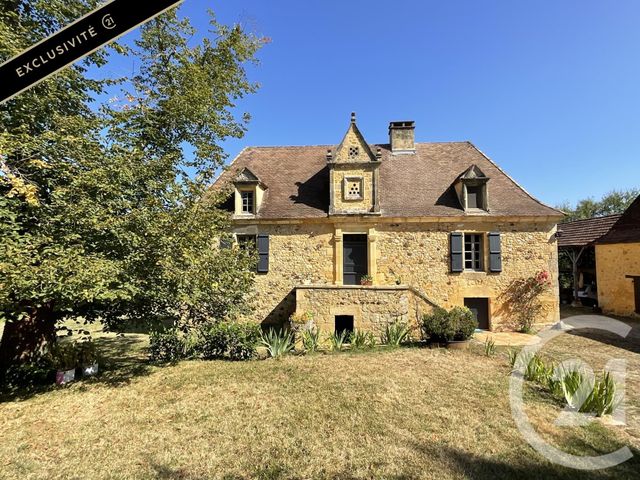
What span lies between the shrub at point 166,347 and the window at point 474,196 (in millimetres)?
11450

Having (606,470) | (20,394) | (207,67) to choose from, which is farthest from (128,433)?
(207,67)

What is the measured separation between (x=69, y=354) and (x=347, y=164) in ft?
34.5

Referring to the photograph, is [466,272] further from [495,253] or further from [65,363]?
[65,363]

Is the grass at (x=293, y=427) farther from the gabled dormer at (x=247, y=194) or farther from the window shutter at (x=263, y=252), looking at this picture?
the gabled dormer at (x=247, y=194)

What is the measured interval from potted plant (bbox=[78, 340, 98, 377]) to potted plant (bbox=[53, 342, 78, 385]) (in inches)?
4.5

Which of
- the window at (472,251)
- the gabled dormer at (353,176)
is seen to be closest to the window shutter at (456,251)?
the window at (472,251)

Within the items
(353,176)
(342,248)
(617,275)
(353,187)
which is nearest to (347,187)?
(353,187)

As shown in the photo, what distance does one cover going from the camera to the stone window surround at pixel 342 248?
480 inches

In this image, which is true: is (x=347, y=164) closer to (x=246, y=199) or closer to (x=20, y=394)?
(x=246, y=199)

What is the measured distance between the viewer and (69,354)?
7.05 m

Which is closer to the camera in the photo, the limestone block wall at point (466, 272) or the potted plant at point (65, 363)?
the potted plant at point (65, 363)

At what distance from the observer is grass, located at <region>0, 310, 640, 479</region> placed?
3.81 metres

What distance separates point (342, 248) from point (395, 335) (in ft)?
14.1

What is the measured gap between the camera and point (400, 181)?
1364 cm
